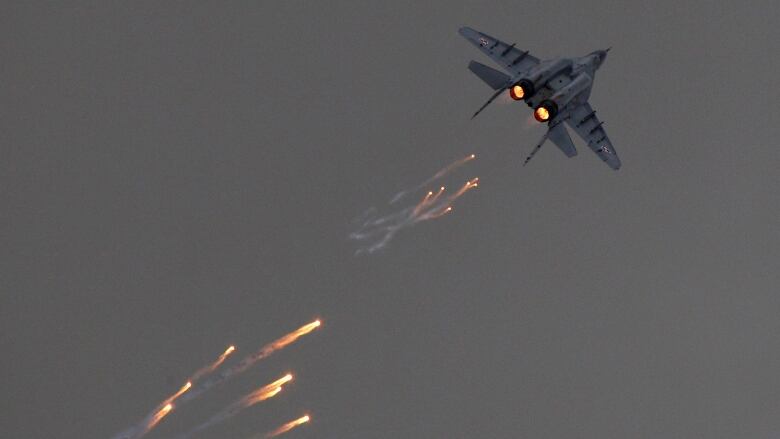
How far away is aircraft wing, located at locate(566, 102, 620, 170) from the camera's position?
98125 millimetres

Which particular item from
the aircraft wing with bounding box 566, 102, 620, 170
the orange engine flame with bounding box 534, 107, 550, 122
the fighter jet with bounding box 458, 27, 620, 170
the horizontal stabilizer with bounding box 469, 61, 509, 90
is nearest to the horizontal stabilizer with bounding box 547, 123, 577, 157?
the fighter jet with bounding box 458, 27, 620, 170

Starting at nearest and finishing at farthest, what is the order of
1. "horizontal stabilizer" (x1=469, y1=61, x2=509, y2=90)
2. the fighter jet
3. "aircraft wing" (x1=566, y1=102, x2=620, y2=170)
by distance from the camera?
the fighter jet < "horizontal stabilizer" (x1=469, y1=61, x2=509, y2=90) < "aircraft wing" (x1=566, y1=102, x2=620, y2=170)

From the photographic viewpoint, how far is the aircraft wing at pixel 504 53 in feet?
315

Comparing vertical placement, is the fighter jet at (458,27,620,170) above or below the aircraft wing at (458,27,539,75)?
below

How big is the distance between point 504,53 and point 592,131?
11800 mm

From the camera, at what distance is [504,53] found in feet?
318

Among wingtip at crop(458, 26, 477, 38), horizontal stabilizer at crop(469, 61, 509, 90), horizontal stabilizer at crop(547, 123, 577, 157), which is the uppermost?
wingtip at crop(458, 26, 477, 38)

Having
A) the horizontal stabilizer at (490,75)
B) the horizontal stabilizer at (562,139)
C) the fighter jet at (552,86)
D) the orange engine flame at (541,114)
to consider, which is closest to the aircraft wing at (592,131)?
the fighter jet at (552,86)

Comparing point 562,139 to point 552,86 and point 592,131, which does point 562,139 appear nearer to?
point 592,131

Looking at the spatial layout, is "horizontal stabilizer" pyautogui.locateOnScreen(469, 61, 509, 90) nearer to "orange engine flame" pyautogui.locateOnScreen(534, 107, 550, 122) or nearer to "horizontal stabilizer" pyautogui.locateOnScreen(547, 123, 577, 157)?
"orange engine flame" pyautogui.locateOnScreen(534, 107, 550, 122)

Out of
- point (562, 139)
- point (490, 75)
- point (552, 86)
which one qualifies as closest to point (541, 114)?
point (552, 86)

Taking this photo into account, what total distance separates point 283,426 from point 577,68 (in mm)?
52092

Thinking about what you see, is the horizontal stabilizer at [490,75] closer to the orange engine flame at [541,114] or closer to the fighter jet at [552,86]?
the fighter jet at [552,86]

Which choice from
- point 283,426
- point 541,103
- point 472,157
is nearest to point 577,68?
point 541,103
